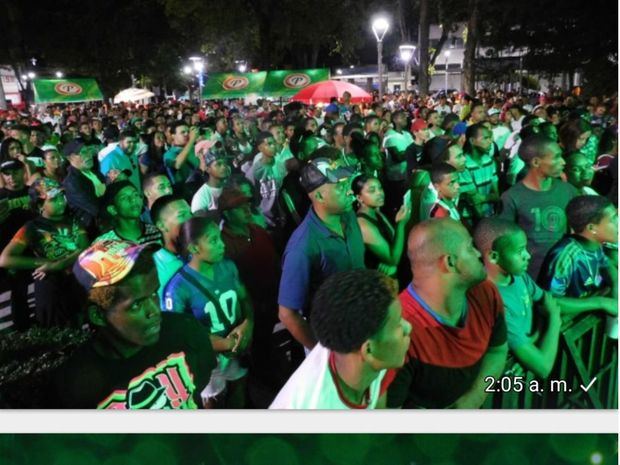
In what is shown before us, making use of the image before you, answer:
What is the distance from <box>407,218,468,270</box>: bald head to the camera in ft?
7.99

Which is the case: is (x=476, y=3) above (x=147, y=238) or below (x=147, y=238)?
above

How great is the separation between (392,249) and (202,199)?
54.4 inches

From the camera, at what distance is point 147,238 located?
3471 mm

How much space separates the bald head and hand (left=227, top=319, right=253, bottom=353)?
868 millimetres

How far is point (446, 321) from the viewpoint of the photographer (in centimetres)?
244

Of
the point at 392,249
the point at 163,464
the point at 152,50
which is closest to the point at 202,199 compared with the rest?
the point at 392,249

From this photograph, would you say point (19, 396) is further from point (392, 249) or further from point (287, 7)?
point (287, 7)

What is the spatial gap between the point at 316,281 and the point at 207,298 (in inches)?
19.2

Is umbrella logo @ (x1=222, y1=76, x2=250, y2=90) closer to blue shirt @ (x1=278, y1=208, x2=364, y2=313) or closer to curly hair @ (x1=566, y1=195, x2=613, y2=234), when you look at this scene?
blue shirt @ (x1=278, y1=208, x2=364, y2=313)

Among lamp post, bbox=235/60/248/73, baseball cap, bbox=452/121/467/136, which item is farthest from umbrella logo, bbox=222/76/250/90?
baseball cap, bbox=452/121/467/136

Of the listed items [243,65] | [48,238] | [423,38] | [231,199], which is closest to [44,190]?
[48,238]

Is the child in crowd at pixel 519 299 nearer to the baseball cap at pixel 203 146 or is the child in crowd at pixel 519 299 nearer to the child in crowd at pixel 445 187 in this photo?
the child in crowd at pixel 445 187

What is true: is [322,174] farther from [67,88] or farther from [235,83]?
[67,88]

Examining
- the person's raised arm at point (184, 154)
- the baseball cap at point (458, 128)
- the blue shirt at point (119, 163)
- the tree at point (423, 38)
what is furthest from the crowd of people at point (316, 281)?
the tree at point (423, 38)
